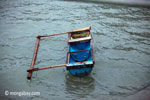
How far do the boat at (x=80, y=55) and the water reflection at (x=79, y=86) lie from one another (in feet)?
1.84

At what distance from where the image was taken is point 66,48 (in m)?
14.9

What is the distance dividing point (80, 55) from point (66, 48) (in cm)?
323

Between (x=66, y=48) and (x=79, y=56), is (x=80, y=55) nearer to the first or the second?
(x=79, y=56)

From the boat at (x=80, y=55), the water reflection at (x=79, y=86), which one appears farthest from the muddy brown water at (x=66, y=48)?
the boat at (x=80, y=55)

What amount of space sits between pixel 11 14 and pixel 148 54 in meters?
17.0

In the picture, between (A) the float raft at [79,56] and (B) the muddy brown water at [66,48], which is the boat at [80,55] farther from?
(B) the muddy brown water at [66,48]

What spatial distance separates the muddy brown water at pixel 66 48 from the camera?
10545 millimetres

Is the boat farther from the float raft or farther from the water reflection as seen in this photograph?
the water reflection

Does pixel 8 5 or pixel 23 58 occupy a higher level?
pixel 8 5

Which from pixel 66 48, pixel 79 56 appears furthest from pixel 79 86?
pixel 66 48

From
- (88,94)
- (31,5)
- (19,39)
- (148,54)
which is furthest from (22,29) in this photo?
(148,54)

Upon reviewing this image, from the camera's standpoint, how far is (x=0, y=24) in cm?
1923

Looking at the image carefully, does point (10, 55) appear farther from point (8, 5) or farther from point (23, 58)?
point (8, 5)

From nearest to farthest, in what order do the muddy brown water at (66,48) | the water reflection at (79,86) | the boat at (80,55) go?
the boat at (80,55)
the water reflection at (79,86)
the muddy brown water at (66,48)
